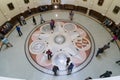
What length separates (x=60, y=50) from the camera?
14.0 meters

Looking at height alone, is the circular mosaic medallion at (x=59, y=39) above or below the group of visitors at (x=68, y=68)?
above

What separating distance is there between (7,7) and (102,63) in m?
10.9

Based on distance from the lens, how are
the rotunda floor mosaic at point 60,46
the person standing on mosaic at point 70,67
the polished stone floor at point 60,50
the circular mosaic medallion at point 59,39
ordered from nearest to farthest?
the person standing on mosaic at point 70,67, the polished stone floor at point 60,50, the rotunda floor mosaic at point 60,46, the circular mosaic medallion at point 59,39

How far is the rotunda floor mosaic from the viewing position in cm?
1309

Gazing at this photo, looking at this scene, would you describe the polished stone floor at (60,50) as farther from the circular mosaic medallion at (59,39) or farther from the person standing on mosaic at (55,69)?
the person standing on mosaic at (55,69)

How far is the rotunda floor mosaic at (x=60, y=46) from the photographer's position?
1309cm

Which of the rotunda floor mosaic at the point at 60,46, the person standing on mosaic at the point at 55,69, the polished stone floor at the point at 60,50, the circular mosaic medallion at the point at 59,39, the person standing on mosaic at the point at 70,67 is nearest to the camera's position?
the person standing on mosaic at the point at 55,69

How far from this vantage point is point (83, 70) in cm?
1269

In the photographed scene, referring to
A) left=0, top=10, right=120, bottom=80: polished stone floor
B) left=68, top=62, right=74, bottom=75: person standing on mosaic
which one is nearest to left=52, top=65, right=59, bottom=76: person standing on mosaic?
left=0, top=10, right=120, bottom=80: polished stone floor

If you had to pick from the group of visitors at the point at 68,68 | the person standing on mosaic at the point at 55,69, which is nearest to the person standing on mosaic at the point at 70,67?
the group of visitors at the point at 68,68

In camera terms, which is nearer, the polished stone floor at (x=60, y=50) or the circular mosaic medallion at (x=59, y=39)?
the polished stone floor at (x=60, y=50)

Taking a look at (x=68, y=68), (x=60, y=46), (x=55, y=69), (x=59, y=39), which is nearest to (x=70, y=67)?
(x=68, y=68)

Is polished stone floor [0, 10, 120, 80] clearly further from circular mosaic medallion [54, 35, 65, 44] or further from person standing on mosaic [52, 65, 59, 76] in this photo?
person standing on mosaic [52, 65, 59, 76]

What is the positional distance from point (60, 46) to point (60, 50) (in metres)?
0.48
